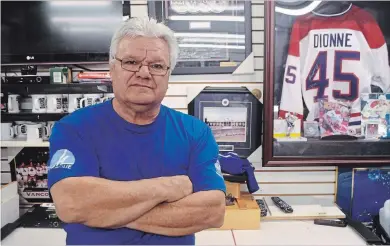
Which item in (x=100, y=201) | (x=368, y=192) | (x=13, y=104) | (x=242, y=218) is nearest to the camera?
(x=100, y=201)

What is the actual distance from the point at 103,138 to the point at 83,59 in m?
1.13

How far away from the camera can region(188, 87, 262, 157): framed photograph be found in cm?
232

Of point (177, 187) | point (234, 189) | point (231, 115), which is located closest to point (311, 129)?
point (231, 115)

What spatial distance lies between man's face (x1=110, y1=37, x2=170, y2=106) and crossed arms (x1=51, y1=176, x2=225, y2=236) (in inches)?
13.5

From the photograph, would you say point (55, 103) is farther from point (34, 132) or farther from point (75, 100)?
point (34, 132)

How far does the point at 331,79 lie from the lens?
90.0 inches

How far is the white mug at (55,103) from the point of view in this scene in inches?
88.9

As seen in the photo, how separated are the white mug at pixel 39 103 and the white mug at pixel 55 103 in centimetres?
3

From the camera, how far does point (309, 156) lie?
7.59 ft

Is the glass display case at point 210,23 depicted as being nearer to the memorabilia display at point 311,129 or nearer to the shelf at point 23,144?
the memorabilia display at point 311,129

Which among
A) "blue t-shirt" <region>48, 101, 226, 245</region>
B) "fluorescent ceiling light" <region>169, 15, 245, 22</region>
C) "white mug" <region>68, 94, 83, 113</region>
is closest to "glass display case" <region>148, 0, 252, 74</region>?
"fluorescent ceiling light" <region>169, 15, 245, 22</region>

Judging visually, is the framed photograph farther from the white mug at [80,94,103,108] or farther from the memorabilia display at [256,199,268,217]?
the white mug at [80,94,103,108]

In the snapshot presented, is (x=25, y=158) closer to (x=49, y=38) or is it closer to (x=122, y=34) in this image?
(x=49, y=38)

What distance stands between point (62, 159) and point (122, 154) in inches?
9.0
